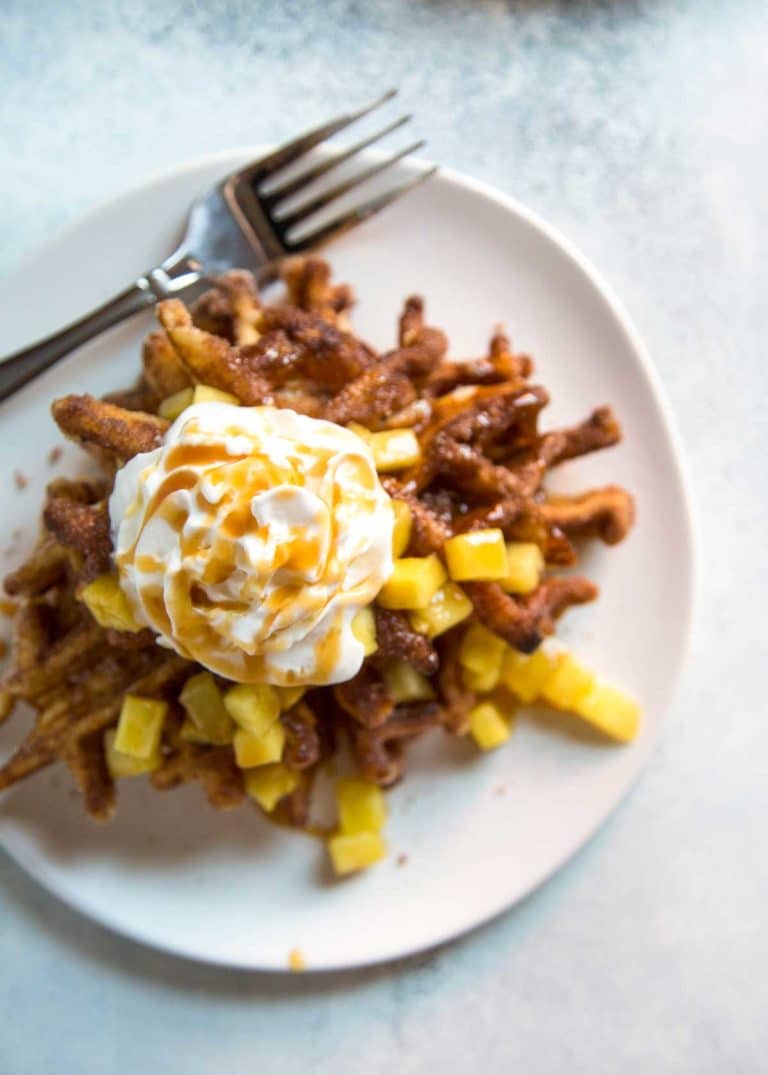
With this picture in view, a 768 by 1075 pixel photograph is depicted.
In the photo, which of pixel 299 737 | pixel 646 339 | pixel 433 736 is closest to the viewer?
pixel 299 737

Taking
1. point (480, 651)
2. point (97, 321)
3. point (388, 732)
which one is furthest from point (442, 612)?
point (97, 321)

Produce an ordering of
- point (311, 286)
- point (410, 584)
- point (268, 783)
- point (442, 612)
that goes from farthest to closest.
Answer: point (311, 286) → point (268, 783) → point (442, 612) → point (410, 584)

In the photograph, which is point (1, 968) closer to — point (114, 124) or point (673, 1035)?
point (673, 1035)

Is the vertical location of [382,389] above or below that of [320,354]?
below

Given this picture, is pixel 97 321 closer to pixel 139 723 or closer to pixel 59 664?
pixel 59 664

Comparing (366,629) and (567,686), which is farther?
(567,686)

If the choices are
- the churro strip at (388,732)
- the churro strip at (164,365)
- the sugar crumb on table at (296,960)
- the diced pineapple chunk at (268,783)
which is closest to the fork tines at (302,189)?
the churro strip at (164,365)
